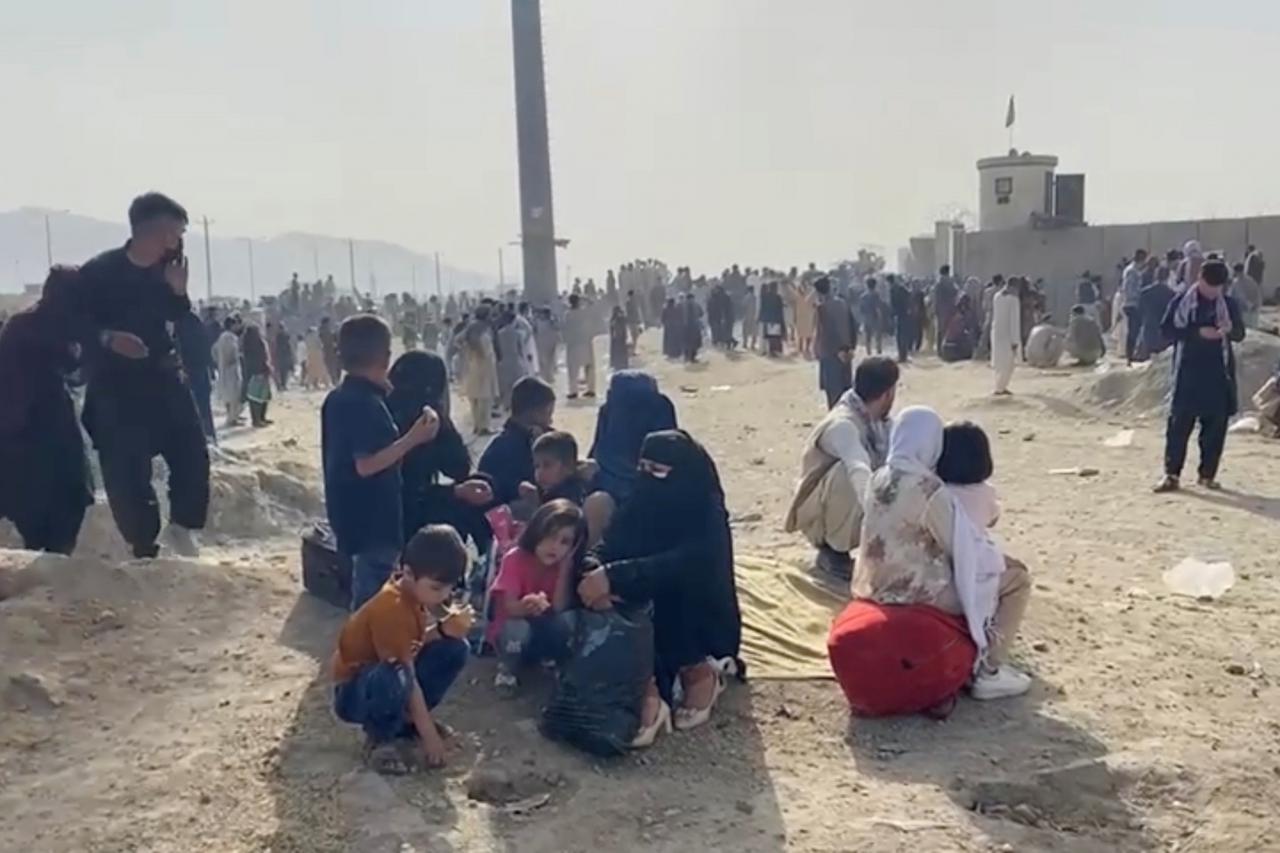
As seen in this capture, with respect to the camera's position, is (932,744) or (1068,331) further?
(1068,331)

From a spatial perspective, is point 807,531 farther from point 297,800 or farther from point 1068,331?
point 1068,331

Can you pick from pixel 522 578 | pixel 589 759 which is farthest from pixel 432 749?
pixel 522 578

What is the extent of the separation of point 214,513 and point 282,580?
3.54 m

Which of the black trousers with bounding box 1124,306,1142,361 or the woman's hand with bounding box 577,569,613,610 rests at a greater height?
the black trousers with bounding box 1124,306,1142,361

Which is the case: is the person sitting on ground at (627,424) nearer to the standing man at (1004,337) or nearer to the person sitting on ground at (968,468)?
the person sitting on ground at (968,468)

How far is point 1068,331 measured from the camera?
58.2ft

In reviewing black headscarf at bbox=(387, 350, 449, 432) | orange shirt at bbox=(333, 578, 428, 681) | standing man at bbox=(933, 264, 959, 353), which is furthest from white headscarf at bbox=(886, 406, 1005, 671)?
standing man at bbox=(933, 264, 959, 353)

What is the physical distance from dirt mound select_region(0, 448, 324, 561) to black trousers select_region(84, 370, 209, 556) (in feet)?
7.62

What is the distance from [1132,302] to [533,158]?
44.6 ft

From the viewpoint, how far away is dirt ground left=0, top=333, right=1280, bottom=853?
3.63 meters

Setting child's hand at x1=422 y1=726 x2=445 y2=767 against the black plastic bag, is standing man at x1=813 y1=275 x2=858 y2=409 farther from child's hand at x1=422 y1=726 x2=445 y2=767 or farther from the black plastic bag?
child's hand at x1=422 y1=726 x2=445 y2=767

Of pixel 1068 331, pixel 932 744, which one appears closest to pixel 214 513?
pixel 932 744

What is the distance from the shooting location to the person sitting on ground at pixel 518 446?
5.30 metres

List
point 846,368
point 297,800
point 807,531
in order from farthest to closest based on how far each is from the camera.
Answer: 1. point 846,368
2. point 807,531
3. point 297,800
